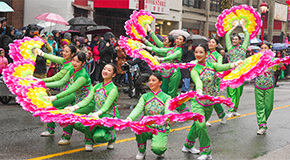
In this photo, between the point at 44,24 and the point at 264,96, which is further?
the point at 44,24

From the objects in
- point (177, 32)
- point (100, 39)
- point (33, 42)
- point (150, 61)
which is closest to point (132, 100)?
point (100, 39)

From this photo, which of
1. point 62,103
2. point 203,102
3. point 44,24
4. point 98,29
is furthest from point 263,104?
point 44,24

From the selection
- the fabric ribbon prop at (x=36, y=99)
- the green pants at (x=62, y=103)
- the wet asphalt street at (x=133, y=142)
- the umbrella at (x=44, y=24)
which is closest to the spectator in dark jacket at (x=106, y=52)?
the umbrella at (x=44, y=24)

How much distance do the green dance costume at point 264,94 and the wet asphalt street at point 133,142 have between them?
1.19ft

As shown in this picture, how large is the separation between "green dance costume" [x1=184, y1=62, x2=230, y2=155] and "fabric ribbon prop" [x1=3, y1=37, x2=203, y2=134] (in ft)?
1.76

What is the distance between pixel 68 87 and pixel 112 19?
15.7 m

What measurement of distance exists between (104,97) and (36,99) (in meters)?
1.02

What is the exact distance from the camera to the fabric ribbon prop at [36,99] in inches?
183

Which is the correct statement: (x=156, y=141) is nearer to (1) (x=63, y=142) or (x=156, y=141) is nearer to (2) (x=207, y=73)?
(2) (x=207, y=73)

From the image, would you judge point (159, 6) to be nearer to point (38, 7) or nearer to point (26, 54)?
point (38, 7)

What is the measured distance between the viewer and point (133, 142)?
6.21 meters

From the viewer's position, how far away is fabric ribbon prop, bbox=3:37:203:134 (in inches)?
183

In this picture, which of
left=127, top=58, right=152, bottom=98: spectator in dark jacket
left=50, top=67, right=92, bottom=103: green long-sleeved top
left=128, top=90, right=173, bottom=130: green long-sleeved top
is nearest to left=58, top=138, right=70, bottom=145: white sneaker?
left=50, top=67, right=92, bottom=103: green long-sleeved top

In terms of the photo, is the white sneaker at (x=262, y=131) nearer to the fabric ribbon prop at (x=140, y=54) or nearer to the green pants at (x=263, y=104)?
the green pants at (x=263, y=104)
